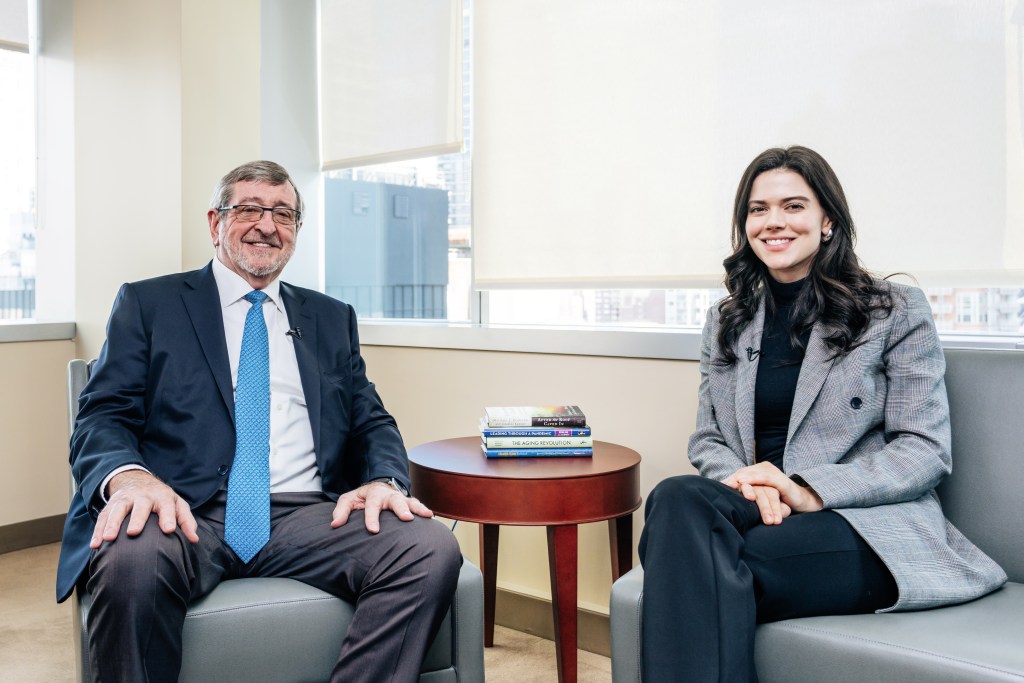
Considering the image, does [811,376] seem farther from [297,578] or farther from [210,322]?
[210,322]

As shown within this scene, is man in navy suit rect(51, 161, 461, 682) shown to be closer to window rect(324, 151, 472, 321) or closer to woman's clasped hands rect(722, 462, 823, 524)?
woman's clasped hands rect(722, 462, 823, 524)

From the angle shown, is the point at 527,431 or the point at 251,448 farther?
the point at 527,431

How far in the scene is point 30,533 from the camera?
3.61 m

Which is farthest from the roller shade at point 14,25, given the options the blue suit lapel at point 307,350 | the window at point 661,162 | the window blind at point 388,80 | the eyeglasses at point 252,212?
the blue suit lapel at point 307,350

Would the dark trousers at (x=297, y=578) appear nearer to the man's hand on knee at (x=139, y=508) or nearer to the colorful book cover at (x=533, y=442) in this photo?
the man's hand on knee at (x=139, y=508)

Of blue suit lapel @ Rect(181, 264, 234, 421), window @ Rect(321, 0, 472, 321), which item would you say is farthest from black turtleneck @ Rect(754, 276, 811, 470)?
window @ Rect(321, 0, 472, 321)

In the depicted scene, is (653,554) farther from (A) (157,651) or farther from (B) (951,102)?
(B) (951,102)

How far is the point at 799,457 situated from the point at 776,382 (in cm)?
19

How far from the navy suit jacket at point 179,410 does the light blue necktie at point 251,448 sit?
27 millimetres

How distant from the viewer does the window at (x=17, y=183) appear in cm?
373

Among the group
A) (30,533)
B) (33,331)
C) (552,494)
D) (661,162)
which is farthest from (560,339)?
(30,533)

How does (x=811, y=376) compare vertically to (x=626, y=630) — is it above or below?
above

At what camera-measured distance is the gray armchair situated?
158 centimetres

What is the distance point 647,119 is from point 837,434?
1.11 meters
